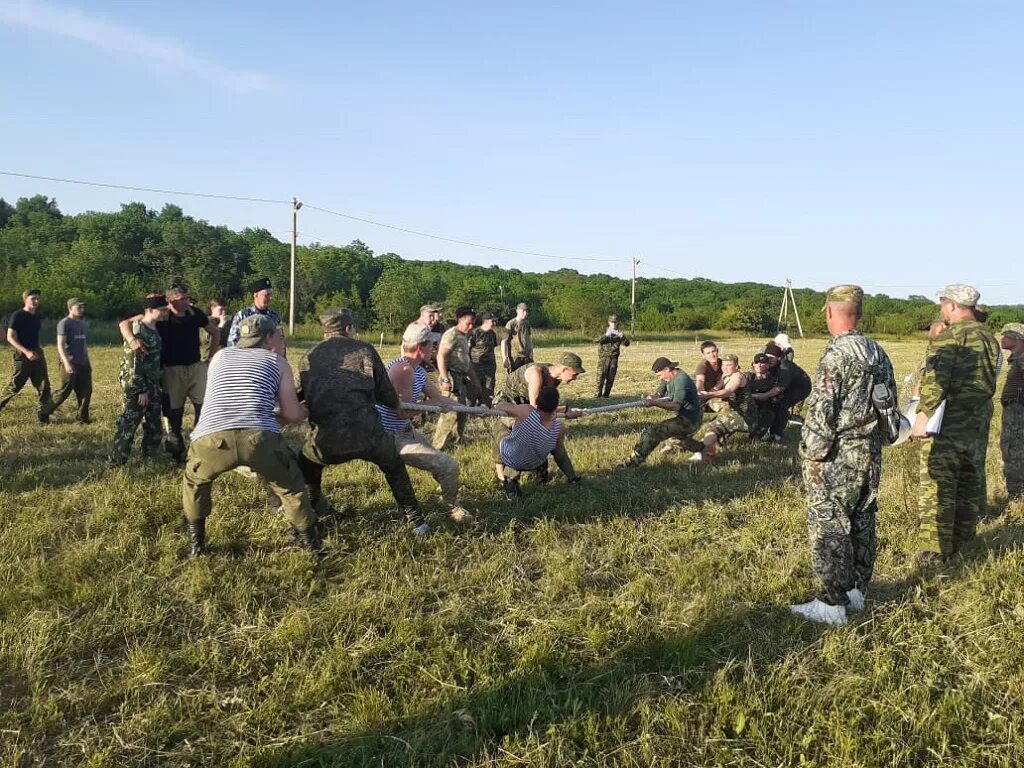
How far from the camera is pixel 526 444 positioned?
6.55 metres

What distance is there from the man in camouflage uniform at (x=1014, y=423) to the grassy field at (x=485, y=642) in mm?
817

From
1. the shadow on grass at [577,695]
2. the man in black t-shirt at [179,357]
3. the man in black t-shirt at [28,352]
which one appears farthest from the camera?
the man in black t-shirt at [28,352]

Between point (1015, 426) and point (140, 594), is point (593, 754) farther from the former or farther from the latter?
point (1015, 426)

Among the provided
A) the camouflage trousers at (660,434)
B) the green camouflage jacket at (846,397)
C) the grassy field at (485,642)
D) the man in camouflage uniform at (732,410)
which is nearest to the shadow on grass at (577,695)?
the grassy field at (485,642)

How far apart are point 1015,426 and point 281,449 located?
707 cm

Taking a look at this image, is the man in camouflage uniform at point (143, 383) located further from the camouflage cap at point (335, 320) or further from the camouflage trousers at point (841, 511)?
the camouflage trousers at point (841, 511)

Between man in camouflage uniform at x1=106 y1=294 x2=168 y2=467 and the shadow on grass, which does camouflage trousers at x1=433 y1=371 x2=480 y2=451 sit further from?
the shadow on grass

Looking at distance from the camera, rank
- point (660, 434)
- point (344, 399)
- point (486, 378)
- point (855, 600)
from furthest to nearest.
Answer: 1. point (486, 378)
2. point (660, 434)
3. point (344, 399)
4. point (855, 600)

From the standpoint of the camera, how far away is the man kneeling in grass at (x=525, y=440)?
6566mm

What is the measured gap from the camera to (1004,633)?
3.96 meters

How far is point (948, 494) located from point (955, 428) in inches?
20.5

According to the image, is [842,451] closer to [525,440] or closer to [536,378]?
[525,440]

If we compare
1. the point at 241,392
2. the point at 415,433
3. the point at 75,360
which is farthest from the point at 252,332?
the point at 75,360

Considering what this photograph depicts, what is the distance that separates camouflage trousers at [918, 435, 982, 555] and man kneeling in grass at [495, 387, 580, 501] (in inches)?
127
